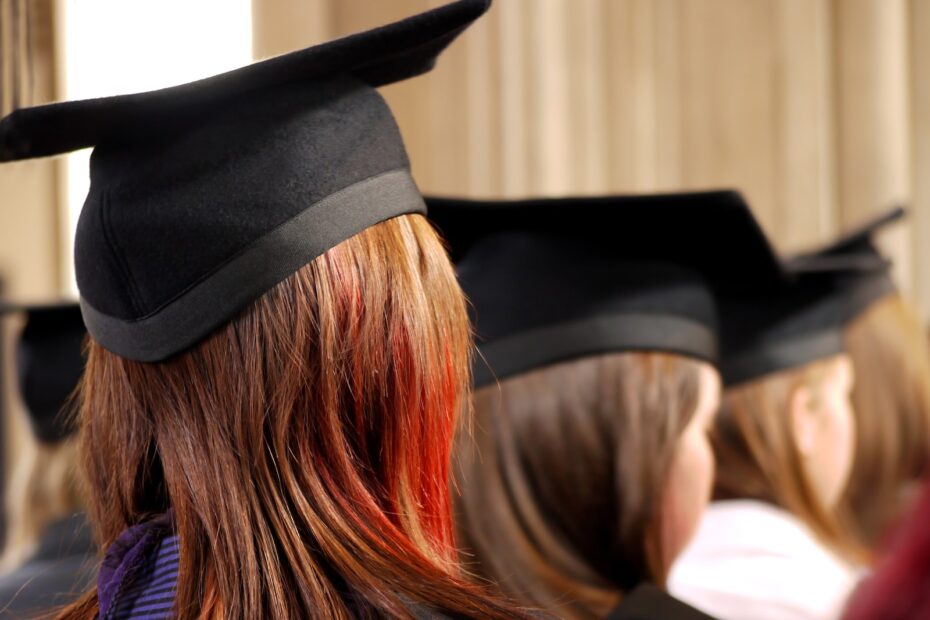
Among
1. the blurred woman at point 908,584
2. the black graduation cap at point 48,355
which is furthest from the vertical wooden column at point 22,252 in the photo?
the blurred woman at point 908,584

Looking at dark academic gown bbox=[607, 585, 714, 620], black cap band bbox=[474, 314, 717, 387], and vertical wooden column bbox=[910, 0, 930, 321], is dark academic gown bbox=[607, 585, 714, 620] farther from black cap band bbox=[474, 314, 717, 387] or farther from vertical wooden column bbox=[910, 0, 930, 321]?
vertical wooden column bbox=[910, 0, 930, 321]

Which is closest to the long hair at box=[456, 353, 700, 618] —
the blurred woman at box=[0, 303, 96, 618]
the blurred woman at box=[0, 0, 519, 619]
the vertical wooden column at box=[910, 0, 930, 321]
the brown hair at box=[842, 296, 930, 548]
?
the blurred woman at box=[0, 0, 519, 619]

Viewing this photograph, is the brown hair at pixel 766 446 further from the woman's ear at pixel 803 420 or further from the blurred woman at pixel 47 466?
the blurred woman at pixel 47 466

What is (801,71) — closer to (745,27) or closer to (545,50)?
(745,27)

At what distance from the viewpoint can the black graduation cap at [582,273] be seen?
1417 millimetres

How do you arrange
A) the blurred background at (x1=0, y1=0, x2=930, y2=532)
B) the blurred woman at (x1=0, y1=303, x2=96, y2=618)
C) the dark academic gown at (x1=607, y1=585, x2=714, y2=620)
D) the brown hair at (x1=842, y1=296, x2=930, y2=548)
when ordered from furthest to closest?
the brown hair at (x1=842, y1=296, x2=930, y2=548) < the blurred background at (x1=0, y1=0, x2=930, y2=532) < the blurred woman at (x1=0, y1=303, x2=96, y2=618) < the dark academic gown at (x1=607, y1=585, x2=714, y2=620)

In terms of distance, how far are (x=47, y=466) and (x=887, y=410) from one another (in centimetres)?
189

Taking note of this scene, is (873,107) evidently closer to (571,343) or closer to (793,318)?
(793,318)

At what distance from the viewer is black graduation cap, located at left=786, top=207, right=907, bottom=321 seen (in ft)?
7.28

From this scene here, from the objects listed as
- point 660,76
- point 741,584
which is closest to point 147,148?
point 741,584

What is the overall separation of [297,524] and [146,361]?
167 millimetres

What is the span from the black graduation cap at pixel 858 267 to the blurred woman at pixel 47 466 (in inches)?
58.2

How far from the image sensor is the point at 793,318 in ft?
6.81

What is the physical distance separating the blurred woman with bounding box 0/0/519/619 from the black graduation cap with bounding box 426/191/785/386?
60 centimetres
